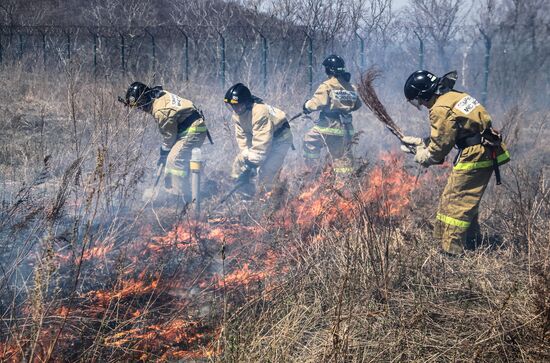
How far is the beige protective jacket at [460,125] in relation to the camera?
4.17 m

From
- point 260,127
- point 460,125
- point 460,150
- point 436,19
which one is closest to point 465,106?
point 460,125

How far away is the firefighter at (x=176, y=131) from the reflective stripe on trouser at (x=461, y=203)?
11.3 feet

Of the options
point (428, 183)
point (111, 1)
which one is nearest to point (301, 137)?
point (428, 183)

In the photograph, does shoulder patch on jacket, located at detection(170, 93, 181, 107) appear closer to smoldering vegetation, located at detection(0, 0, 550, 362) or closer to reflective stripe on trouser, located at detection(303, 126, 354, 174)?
smoldering vegetation, located at detection(0, 0, 550, 362)

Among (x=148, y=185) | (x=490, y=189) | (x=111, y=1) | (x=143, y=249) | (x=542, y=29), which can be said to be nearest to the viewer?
(x=143, y=249)

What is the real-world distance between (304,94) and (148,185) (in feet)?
18.3

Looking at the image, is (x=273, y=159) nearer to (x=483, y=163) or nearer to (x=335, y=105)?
(x=335, y=105)

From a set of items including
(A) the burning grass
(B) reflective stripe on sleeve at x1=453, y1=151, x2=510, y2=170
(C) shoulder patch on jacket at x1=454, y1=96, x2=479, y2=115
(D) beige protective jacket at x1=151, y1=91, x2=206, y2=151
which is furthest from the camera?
(D) beige protective jacket at x1=151, y1=91, x2=206, y2=151

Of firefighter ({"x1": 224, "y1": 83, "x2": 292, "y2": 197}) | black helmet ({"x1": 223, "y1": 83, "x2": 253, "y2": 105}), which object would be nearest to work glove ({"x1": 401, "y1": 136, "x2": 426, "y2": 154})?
firefighter ({"x1": 224, "y1": 83, "x2": 292, "y2": 197})

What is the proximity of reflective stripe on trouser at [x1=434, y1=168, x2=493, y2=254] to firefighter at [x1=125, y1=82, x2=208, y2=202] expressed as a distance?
3.45 meters

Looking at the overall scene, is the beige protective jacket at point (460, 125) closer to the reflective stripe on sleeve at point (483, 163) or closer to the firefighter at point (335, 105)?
the reflective stripe on sleeve at point (483, 163)

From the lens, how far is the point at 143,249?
4.33 m

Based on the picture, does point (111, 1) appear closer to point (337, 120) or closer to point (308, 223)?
point (337, 120)

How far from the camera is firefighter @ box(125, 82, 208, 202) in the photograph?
6.12 metres
